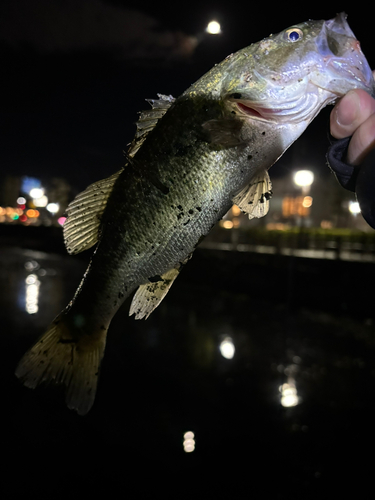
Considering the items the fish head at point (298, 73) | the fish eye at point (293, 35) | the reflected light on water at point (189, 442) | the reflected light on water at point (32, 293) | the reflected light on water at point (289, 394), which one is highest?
the reflected light on water at point (32, 293)

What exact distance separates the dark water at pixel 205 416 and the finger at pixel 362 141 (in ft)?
12.6

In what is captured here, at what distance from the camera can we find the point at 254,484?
401cm

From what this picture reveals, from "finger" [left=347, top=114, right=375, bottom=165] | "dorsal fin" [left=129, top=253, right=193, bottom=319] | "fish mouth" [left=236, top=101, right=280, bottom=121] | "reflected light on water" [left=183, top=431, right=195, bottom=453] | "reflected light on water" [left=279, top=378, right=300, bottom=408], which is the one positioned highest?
"fish mouth" [left=236, top=101, right=280, bottom=121]

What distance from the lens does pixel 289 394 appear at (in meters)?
5.75

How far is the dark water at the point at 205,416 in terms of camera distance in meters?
4.05

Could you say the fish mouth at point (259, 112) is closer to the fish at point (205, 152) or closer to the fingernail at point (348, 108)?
the fish at point (205, 152)

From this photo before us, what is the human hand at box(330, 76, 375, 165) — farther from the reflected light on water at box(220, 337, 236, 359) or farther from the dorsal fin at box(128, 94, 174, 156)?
the reflected light on water at box(220, 337, 236, 359)

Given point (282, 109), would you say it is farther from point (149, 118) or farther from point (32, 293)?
point (32, 293)

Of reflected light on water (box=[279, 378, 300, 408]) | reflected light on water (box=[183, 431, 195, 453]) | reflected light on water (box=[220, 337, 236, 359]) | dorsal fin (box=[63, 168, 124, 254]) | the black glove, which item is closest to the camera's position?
the black glove

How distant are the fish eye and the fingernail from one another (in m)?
0.39

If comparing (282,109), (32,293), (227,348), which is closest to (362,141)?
(282,109)

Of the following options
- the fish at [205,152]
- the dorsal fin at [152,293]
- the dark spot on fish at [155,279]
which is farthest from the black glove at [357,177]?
the dark spot on fish at [155,279]

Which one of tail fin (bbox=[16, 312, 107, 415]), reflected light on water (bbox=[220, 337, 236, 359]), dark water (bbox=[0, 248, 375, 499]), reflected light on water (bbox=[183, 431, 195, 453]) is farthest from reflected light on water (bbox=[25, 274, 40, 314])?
tail fin (bbox=[16, 312, 107, 415])

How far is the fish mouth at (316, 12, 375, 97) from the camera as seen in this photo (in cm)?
134
